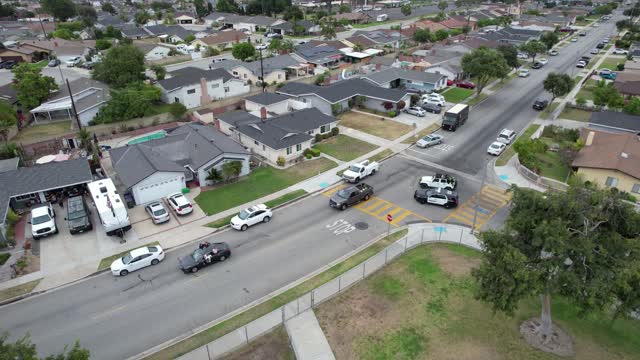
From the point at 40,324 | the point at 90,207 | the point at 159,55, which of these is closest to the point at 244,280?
the point at 40,324

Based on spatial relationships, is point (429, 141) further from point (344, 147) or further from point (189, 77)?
point (189, 77)

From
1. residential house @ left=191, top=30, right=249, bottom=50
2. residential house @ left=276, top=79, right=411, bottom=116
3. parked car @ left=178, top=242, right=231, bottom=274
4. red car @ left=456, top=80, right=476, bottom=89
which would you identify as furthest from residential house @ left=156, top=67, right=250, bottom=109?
residential house @ left=191, top=30, right=249, bottom=50

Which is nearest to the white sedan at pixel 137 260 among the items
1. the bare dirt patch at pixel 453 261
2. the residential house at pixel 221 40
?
the bare dirt patch at pixel 453 261

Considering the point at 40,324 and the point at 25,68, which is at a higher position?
the point at 25,68

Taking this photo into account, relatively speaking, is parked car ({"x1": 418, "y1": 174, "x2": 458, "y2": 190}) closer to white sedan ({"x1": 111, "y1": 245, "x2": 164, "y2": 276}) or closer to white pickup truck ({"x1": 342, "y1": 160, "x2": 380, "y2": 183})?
white pickup truck ({"x1": 342, "y1": 160, "x2": 380, "y2": 183})

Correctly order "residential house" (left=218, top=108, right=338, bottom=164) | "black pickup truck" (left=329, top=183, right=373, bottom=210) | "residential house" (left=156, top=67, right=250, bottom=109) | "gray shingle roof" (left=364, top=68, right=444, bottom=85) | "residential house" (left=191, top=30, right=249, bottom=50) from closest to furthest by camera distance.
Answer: "black pickup truck" (left=329, top=183, right=373, bottom=210) → "residential house" (left=218, top=108, right=338, bottom=164) → "residential house" (left=156, top=67, right=250, bottom=109) → "gray shingle roof" (left=364, top=68, right=444, bottom=85) → "residential house" (left=191, top=30, right=249, bottom=50)

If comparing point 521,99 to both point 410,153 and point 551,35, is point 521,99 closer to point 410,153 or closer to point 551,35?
point 410,153

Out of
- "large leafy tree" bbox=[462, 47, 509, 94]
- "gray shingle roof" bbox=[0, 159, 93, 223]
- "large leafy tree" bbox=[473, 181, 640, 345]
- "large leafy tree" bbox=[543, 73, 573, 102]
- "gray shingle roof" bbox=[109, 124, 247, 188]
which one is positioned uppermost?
"large leafy tree" bbox=[473, 181, 640, 345]
